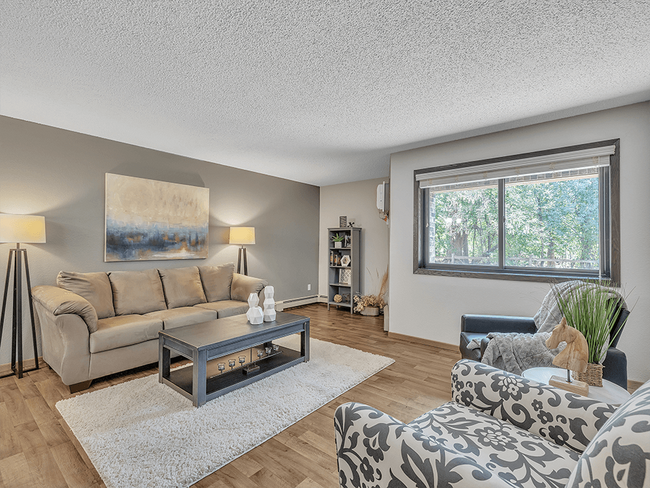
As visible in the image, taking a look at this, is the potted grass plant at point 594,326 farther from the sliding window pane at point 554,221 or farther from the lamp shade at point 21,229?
the lamp shade at point 21,229

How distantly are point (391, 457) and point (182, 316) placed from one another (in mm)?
2867

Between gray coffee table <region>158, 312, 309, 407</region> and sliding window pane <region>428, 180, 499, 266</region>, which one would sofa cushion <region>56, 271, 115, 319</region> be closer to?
gray coffee table <region>158, 312, 309, 407</region>

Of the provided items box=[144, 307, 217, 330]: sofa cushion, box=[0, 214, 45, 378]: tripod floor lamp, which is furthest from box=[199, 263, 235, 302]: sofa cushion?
box=[0, 214, 45, 378]: tripod floor lamp

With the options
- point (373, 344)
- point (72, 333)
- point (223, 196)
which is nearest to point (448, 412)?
point (373, 344)

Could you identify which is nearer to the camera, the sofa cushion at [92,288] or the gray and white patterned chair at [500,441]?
the gray and white patterned chair at [500,441]

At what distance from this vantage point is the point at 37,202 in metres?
3.21

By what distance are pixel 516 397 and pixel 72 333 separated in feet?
10.0

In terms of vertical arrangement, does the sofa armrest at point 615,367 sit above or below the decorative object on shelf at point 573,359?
below

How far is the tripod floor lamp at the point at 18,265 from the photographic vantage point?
8.92 feet

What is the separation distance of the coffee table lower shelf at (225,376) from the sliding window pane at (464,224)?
2.21 m

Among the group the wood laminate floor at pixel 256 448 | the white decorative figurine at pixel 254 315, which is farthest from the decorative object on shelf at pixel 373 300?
the white decorative figurine at pixel 254 315

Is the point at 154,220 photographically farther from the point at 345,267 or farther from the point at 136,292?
the point at 345,267

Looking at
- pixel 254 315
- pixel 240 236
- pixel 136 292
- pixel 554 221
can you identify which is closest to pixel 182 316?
pixel 136 292

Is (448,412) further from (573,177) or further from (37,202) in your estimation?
(37,202)
